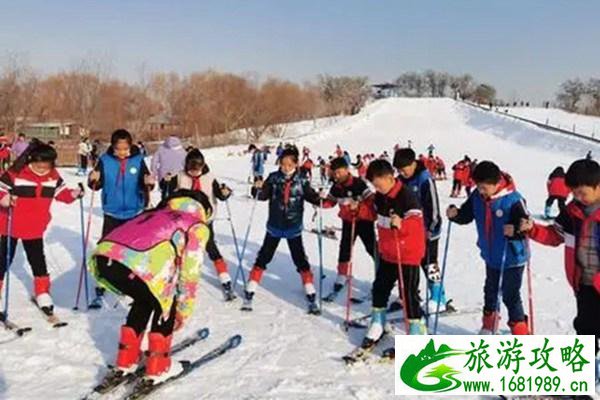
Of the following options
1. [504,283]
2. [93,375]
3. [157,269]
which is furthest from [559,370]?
[93,375]

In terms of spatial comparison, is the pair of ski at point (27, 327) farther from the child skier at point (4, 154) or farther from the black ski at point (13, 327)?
the child skier at point (4, 154)

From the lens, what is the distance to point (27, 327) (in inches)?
204

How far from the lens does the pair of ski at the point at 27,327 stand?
507cm

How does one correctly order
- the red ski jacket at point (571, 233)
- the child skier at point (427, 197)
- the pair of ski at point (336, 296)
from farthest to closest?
the pair of ski at point (336, 296) < the child skier at point (427, 197) < the red ski jacket at point (571, 233)

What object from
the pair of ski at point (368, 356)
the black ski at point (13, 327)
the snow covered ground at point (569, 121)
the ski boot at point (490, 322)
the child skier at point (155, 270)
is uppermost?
the snow covered ground at point (569, 121)

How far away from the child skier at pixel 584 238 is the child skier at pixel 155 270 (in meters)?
2.44

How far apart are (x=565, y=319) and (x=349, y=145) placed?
1499 inches

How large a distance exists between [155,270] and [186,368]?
102 centimetres

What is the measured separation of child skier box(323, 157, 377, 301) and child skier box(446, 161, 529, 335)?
1048mm

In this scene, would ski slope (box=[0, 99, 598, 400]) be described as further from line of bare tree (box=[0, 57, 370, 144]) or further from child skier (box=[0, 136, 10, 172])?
line of bare tree (box=[0, 57, 370, 144])

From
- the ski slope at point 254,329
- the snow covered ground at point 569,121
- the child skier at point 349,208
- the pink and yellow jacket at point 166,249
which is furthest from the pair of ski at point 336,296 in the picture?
the snow covered ground at point 569,121

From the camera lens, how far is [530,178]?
72.3 ft

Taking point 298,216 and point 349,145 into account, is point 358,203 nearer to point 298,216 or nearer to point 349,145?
point 298,216

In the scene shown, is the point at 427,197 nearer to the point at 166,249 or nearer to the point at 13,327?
the point at 166,249
